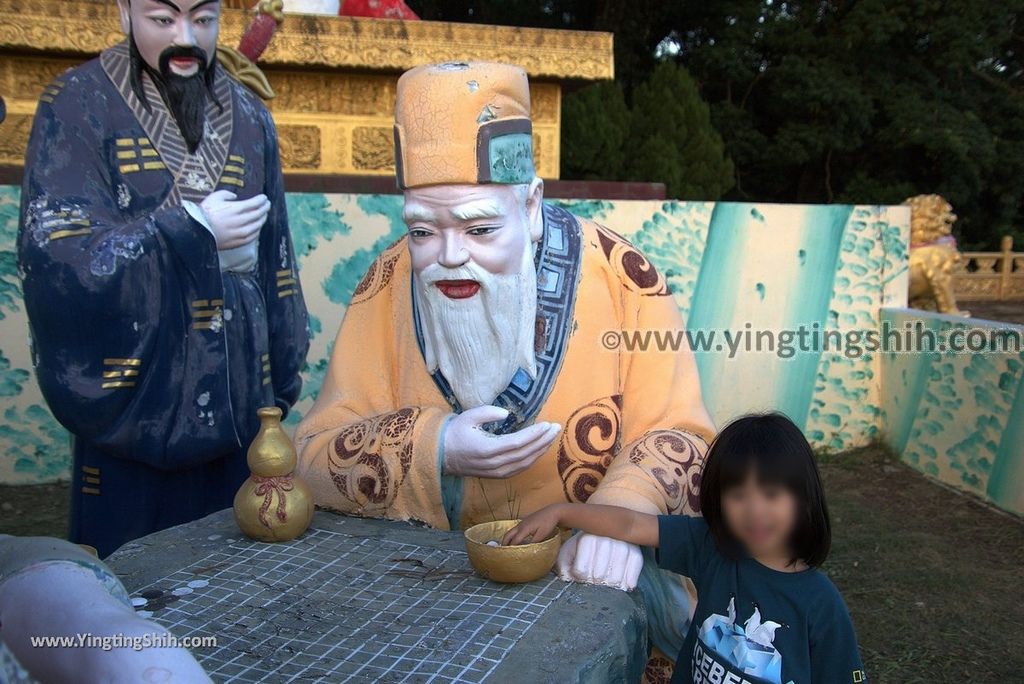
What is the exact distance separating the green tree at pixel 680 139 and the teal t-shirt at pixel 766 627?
8.78 m

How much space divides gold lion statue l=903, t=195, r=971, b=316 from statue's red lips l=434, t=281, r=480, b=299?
16.7 ft

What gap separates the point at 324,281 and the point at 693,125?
7.07 m

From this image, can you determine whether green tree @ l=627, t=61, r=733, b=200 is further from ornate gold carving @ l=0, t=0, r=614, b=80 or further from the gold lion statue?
ornate gold carving @ l=0, t=0, r=614, b=80

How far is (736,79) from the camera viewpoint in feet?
45.3

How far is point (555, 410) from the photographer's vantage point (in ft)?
6.65

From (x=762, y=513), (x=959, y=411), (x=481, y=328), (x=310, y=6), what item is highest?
(x=310, y=6)

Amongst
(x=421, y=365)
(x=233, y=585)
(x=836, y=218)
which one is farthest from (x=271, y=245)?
(x=836, y=218)

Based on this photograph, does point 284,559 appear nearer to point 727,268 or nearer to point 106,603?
point 106,603

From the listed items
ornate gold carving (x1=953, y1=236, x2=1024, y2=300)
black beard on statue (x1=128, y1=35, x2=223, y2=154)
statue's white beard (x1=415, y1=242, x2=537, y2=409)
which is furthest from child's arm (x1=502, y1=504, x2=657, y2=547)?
ornate gold carving (x1=953, y1=236, x2=1024, y2=300)

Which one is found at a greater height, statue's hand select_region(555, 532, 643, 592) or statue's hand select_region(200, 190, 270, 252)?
statue's hand select_region(200, 190, 270, 252)

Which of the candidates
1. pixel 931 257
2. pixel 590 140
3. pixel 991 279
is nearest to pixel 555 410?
pixel 931 257

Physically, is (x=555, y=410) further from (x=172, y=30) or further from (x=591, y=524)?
(x=172, y=30)

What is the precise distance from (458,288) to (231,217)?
0.67 m

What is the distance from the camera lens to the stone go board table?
54.9 inches
